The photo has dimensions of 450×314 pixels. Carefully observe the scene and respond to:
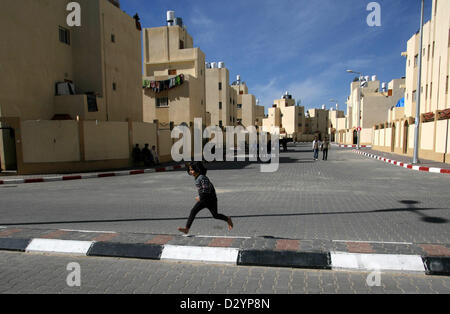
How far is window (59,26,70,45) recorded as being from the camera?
1995 centimetres

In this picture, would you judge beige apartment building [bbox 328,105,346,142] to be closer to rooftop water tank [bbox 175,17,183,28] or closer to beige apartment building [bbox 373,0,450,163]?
beige apartment building [bbox 373,0,450,163]

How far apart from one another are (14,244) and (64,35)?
20225mm

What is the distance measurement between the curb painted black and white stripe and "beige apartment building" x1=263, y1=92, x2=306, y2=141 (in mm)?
79932

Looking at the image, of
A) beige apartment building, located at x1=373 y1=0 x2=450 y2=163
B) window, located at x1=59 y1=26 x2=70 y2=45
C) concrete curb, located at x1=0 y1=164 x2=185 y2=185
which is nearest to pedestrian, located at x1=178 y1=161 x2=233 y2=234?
concrete curb, located at x1=0 y1=164 x2=185 y2=185

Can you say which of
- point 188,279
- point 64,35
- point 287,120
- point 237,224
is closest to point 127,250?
point 188,279

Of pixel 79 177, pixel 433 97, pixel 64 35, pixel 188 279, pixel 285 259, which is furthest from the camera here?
pixel 433 97

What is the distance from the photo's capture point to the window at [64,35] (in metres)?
20.0

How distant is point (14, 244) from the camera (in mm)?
4699

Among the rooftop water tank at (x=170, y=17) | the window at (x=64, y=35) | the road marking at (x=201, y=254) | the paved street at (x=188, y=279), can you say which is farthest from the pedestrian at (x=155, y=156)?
the rooftop water tank at (x=170, y=17)

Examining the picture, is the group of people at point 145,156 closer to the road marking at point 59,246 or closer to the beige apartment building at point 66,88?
the beige apartment building at point 66,88

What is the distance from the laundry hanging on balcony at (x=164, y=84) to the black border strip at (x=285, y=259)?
3113cm

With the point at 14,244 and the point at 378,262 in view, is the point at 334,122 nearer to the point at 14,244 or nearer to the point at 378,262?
the point at 378,262

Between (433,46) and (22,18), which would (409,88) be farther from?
(22,18)
